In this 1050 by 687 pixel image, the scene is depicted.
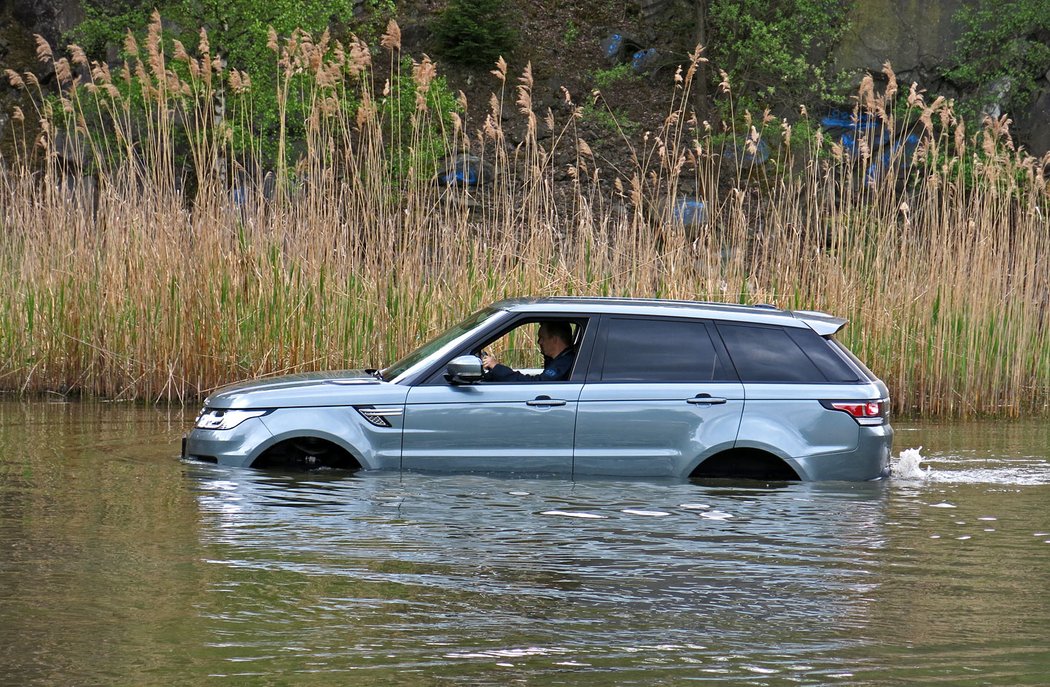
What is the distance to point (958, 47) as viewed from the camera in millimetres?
31234

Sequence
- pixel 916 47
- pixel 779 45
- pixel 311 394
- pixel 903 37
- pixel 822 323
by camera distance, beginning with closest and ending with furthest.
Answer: pixel 311 394 < pixel 822 323 < pixel 779 45 < pixel 916 47 < pixel 903 37

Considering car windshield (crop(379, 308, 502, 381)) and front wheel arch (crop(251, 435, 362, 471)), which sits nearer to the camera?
front wheel arch (crop(251, 435, 362, 471))

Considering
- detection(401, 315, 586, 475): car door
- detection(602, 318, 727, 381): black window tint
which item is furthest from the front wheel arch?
detection(602, 318, 727, 381): black window tint

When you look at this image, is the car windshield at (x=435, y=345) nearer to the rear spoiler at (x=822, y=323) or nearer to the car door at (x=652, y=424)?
the car door at (x=652, y=424)

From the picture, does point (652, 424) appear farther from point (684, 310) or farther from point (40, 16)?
point (40, 16)

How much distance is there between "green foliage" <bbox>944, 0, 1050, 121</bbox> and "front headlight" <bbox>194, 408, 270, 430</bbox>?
24711 millimetres

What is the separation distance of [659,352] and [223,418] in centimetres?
286

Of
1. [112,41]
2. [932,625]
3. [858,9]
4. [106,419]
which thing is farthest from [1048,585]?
[858,9]

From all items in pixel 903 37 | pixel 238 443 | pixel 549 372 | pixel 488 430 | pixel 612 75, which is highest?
pixel 903 37

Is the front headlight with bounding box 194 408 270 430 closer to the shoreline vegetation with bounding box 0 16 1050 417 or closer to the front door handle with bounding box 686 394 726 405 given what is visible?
the front door handle with bounding box 686 394 726 405

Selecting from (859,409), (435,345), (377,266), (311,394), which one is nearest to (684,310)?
(859,409)

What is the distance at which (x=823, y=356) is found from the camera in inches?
375

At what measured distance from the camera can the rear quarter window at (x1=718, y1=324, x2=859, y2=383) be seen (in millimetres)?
9461

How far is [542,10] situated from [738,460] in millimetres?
30256
